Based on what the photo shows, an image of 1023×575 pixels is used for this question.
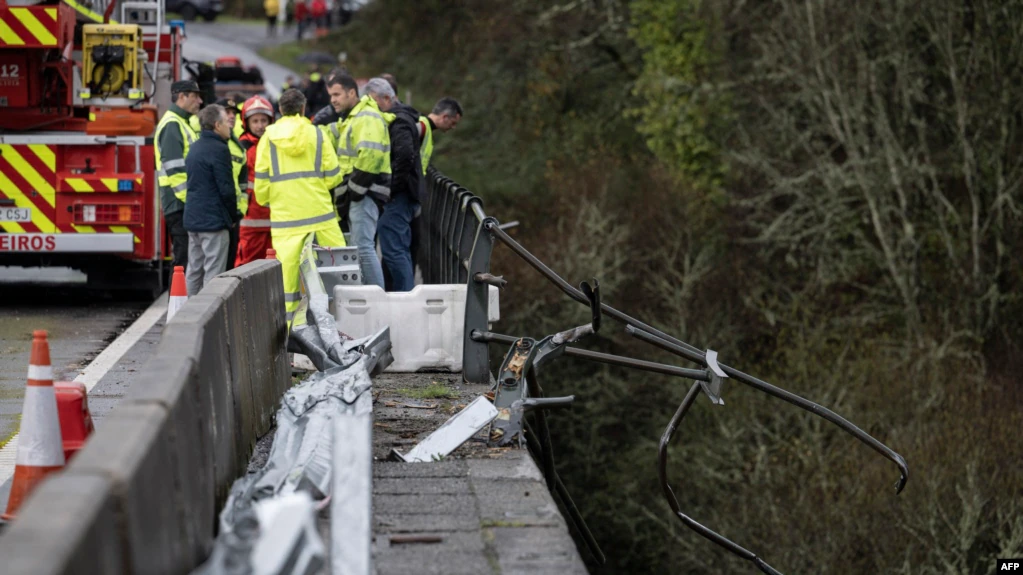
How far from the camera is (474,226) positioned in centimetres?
940

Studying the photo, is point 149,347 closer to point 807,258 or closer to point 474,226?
point 474,226

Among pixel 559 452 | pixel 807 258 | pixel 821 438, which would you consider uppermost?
pixel 807 258

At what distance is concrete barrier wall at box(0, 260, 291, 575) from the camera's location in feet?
10.1

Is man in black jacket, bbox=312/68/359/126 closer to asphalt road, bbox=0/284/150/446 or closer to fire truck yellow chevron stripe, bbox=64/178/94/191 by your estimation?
asphalt road, bbox=0/284/150/446

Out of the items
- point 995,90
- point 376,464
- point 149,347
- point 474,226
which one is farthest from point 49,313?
point 995,90

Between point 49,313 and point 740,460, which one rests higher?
point 49,313

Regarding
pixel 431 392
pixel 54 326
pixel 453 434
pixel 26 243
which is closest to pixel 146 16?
pixel 26 243

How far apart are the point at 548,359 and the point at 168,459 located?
3563 millimetres

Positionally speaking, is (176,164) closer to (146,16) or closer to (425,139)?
(425,139)

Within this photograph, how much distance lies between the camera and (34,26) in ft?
43.5

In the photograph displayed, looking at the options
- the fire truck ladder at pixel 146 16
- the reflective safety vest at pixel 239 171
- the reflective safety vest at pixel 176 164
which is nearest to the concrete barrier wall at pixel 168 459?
the reflective safety vest at pixel 239 171

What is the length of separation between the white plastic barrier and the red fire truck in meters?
5.26

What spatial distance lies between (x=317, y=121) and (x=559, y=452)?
2412 cm

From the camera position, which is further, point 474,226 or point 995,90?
point 995,90
